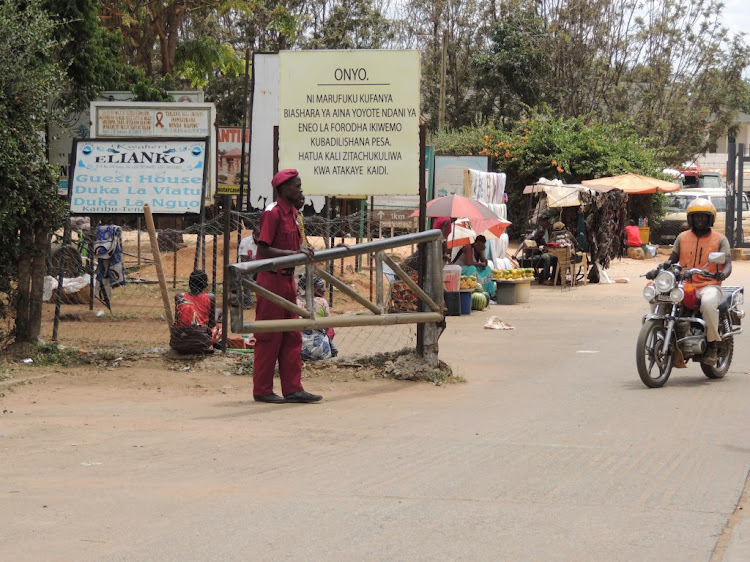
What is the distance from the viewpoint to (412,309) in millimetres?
15359

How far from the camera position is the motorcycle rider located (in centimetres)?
999

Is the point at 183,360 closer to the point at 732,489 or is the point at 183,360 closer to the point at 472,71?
the point at 732,489

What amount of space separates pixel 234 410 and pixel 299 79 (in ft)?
12.6

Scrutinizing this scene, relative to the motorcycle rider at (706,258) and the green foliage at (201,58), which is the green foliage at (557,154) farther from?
the motorcycle rider at (706,258)

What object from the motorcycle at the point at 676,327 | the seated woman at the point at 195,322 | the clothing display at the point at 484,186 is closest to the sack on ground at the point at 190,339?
the seated woman at the point at 195,322

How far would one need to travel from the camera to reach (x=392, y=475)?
19.9 ft

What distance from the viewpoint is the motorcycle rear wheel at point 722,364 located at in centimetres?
1032

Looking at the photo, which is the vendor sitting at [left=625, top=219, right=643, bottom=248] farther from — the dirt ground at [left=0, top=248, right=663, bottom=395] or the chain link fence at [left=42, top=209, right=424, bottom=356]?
the dirt ground at [left=0, top=248, right=663, bottom=395]

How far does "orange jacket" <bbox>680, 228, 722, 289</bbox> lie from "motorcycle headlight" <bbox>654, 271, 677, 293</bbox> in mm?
570

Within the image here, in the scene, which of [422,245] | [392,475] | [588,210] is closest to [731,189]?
[588,210]

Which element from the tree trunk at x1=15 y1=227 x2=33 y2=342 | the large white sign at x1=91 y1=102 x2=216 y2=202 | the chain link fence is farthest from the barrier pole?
the large white sign at x1=91 y1=102 x2=216 y2=202

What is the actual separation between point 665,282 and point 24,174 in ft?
19.9

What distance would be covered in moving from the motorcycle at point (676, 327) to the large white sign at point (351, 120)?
255cm

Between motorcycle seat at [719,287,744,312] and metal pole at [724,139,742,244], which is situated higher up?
metal pole at [724,139,742,244]
